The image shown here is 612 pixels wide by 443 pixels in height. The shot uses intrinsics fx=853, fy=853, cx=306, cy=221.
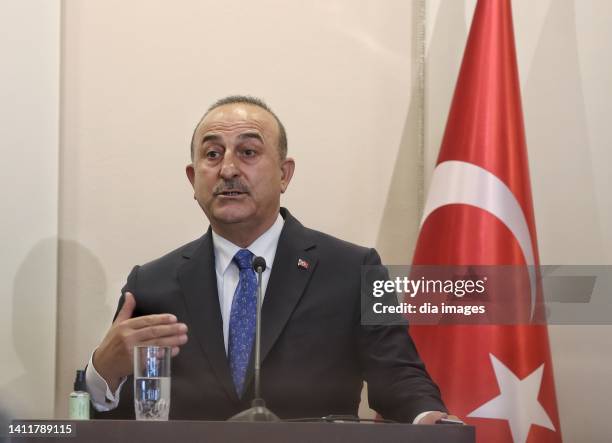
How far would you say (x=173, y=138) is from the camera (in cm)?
332

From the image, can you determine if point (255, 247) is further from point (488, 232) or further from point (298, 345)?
point (488, 232)

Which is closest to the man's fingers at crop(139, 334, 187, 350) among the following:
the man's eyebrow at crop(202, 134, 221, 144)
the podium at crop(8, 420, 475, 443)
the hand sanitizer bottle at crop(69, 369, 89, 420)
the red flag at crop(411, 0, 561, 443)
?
the podium at crop(8, 420, 475, 443)

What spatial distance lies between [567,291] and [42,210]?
200 cm

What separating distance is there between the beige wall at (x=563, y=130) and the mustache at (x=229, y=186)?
88cm

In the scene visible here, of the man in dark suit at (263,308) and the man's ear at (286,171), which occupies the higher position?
the man's ear at (286,171)

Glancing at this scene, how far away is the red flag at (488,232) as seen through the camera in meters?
2.85

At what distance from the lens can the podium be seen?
4.86 ft

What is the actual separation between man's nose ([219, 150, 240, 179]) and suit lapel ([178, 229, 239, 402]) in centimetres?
24

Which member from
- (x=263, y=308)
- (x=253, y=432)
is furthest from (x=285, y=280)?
(x=253, y=432)

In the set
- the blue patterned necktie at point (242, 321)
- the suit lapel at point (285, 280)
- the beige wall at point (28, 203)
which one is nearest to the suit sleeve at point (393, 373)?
the suit lapel at point (285, 280)

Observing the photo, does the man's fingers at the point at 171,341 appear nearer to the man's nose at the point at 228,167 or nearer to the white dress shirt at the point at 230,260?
the white dress shirt at the point at 230,260

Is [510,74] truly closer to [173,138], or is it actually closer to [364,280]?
[364,280]

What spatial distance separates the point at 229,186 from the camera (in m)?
2.75


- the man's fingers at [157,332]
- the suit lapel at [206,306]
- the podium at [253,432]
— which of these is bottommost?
the podium at [253,432]
